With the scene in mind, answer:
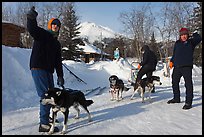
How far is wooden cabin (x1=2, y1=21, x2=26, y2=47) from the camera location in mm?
18017

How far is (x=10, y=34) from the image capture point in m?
18.4

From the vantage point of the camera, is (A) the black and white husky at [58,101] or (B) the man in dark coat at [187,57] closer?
(A) the black and white husky at [58,101]

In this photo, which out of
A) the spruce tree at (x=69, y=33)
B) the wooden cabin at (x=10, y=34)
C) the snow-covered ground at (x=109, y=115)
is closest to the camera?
the snow-covered ground at (x=109, y=115)

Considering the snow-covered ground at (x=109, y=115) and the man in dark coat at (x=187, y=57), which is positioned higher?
the man in dark coat at (x=187, y=57)

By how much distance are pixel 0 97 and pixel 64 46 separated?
28.6 metres

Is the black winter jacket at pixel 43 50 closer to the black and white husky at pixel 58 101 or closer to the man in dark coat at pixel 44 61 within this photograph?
the man in dark coat at pixel 44 61

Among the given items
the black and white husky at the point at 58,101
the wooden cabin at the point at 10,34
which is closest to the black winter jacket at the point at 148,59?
the black and white husky at the point at 58,101

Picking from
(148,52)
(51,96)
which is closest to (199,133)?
(51,96)

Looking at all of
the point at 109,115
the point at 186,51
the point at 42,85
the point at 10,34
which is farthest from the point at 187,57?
the point at 10,34

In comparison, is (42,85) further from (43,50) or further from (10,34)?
(10,34)

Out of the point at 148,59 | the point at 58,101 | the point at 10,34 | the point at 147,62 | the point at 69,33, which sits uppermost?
the point at 69,33

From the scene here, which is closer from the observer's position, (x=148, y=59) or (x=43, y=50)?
(x=43, y=50)

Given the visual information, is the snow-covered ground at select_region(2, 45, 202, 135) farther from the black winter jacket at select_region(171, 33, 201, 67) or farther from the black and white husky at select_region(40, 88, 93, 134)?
the black winter jacket at select_region(171, 33, 201, 67)

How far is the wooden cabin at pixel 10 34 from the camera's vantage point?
18.0 m
